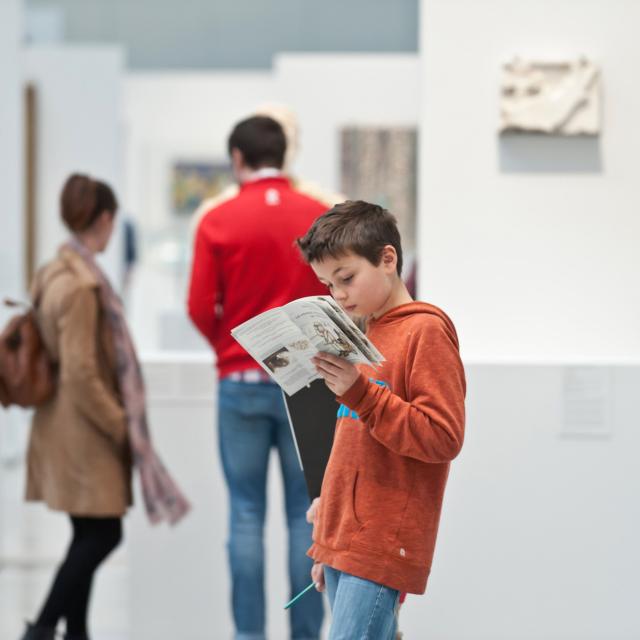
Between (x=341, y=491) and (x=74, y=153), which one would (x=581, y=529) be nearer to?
(x=341, y=491)

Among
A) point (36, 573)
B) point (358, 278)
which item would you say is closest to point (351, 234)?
point (358, 278)

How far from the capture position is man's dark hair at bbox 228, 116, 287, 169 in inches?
141

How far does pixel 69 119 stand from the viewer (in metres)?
9.85

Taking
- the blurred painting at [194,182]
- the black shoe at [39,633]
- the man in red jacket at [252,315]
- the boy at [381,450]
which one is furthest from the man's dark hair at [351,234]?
the blurred painting at [194,182]

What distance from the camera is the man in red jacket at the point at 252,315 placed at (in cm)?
348

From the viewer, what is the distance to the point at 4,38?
6926 millimetres

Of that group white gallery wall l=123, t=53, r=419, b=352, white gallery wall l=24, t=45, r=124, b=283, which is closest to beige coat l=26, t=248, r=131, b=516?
white gallery wall l=123, t=53, r=419, b=352

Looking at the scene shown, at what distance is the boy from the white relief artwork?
1.47 meters

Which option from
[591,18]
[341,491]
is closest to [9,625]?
[341,491]

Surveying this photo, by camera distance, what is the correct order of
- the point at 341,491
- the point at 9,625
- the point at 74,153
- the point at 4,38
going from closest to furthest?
the point at 341,491 < the point at 9,625 < the point at 4,38 < the point at 74,153

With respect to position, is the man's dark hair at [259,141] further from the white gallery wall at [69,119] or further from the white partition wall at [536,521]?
the white gallery wall at [69,119]

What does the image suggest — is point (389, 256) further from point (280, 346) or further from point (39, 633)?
point (39, 633)

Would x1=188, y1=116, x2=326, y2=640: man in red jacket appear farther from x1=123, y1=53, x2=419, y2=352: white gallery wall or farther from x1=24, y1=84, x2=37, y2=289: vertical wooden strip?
x1=24, y1=84, x2=37, y2=289: vertical wooden strip

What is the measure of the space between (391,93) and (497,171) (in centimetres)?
657
